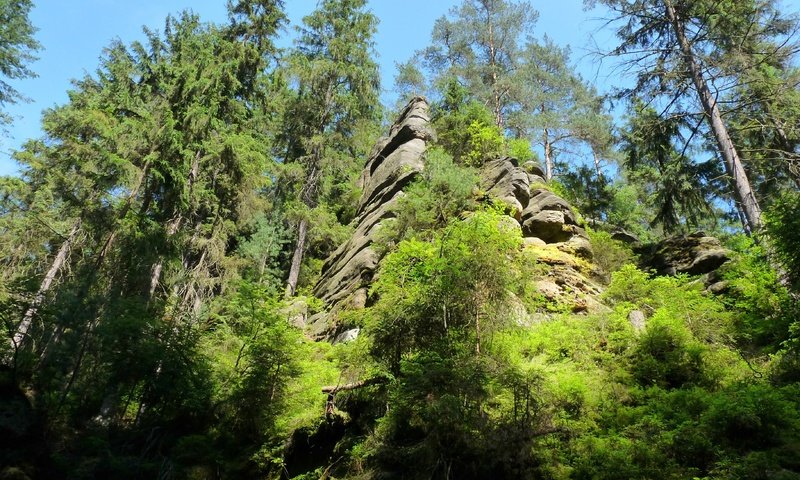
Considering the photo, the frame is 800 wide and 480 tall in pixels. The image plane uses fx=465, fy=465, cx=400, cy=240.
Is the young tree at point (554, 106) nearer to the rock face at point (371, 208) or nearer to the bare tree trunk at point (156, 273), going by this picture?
the rock face at point (371, 208)

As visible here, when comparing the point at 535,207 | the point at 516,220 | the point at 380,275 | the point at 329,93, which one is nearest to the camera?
the point at 380,275

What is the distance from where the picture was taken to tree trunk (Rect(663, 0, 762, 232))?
1146 centimetres

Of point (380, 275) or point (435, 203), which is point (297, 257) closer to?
point (435, 203)

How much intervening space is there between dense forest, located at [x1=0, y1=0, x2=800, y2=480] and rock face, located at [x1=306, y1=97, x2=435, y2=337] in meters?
0.16

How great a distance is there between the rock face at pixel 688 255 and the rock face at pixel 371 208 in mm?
8549

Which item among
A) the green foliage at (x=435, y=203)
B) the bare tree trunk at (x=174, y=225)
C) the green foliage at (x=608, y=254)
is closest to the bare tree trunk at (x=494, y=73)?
the green foliage at (x=608, y=254)

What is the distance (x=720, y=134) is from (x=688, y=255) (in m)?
3.77

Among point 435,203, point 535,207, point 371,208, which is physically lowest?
point 435,203

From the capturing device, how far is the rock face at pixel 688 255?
13.4m

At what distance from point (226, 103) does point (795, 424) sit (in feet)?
54.2

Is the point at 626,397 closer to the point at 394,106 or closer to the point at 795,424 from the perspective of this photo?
the point at 795,424

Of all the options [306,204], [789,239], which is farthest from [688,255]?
[306,204]

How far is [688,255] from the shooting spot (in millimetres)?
14312

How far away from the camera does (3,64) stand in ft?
54.2
